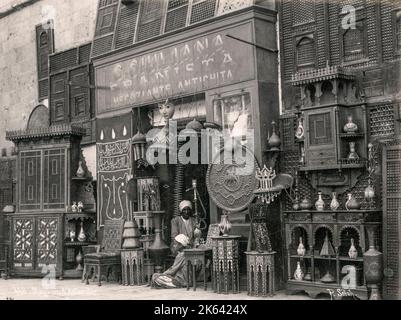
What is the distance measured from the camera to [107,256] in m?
11.5

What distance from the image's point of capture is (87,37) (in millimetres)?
14695

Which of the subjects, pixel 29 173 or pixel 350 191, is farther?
pixel 29 173

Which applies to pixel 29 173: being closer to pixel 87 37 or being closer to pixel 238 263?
pixel 87 37

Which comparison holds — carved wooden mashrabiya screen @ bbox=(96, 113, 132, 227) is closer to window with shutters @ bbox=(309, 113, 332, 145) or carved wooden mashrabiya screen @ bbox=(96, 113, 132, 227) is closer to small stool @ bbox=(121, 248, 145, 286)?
small stool @ bbox=(121, 248, 145, 286)

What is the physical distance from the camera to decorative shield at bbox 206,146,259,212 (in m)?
9.95

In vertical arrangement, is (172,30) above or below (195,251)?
above

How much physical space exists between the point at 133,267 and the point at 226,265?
2343 mm

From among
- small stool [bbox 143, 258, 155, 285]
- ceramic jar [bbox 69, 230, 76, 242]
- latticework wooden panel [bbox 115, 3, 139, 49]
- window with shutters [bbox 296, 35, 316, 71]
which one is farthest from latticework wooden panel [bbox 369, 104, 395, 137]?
ceramic jar [bbox 69, 230, 76, 242]

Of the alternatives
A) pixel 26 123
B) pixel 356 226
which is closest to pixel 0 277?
pixel 26 123

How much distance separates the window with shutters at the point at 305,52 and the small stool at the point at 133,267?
4417 millimetres

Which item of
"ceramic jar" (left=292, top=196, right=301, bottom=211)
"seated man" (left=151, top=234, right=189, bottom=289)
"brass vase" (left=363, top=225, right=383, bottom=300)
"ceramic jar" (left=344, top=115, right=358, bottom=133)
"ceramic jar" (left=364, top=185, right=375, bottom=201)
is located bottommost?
"seated man" (left=151, top=234, right=189, bottom=289)

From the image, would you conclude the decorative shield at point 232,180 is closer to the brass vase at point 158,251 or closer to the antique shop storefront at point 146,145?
the antique shop storefront at point 146,145

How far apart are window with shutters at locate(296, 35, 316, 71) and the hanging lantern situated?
3.61 metres

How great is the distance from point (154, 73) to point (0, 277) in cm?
584
